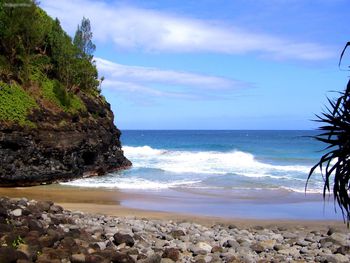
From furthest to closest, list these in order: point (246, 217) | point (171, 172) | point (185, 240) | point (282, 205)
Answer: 1. point (171, 172)
2. point (282, 205)
3. point (246, 217)
4. point (185, 240)

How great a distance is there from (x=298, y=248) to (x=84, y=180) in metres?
16.1

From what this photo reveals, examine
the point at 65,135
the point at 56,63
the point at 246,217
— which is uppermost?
the point at 56,63

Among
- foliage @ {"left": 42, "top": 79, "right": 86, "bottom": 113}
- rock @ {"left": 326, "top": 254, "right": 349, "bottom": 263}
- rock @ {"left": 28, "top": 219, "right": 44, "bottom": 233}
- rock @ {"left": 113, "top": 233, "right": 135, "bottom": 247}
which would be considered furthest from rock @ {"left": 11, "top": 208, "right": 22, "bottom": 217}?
foliage @ {"left": 42, "top": 79, "right": 86, "bottom": 113}

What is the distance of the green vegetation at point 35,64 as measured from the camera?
23.3 meters

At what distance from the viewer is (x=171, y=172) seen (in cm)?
3083

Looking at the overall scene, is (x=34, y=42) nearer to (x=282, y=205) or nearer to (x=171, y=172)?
(x=171, y=172)

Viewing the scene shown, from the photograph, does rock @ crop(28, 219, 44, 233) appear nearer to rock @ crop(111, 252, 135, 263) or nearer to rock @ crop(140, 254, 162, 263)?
rock @ crop(111, 252, 135, 263)

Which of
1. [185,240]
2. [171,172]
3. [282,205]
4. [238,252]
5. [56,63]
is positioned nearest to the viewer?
[238,252]

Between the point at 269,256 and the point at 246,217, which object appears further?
the point at 246,217

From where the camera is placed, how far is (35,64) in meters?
26.2

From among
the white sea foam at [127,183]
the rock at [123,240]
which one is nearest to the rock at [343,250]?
the rock at [123,240]

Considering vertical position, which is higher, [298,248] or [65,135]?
[65,135]

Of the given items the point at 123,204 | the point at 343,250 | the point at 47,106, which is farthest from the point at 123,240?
the point at 47,106

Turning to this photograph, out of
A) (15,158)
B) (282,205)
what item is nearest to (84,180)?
(15,158)
